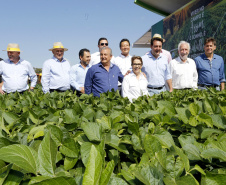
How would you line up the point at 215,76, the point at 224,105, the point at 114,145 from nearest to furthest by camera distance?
the point at 114,145 → the point at 224,105 → the point at 215,76

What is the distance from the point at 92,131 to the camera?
3.79 feet

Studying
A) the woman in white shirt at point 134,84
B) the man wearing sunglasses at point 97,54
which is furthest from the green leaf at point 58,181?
the man wearing sunglasses at point 97,54

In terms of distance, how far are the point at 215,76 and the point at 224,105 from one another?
468 cm

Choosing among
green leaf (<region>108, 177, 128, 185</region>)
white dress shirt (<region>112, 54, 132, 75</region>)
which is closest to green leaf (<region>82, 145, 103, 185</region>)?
green leaf (<region>108, 177, 128, 185</region>)

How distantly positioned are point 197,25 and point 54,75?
510 inches

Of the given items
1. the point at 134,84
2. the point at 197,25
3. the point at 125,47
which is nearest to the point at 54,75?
the point at 125,47

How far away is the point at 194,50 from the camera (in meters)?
16.7

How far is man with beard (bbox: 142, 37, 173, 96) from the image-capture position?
223 inches

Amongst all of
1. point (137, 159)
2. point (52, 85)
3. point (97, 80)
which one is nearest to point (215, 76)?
point (97, 80)

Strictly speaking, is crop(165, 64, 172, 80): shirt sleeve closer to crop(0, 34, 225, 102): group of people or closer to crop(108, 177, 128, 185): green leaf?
crop(0, 34, 225, 102): group of people

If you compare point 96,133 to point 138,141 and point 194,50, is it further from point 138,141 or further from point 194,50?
point 194,50

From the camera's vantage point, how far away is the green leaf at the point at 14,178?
32.4 inches

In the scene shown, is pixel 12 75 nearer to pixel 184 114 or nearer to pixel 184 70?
pixel 184 70

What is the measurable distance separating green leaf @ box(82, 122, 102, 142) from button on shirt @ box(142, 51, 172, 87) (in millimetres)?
4643
